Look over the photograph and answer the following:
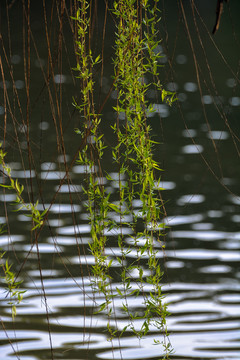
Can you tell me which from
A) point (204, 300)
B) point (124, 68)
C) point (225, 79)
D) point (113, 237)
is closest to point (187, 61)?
point (225, 79)

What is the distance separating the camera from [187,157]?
492 centimetres

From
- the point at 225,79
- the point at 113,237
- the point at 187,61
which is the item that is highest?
the point at 187,61

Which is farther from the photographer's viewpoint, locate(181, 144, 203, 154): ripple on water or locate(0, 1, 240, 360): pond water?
locate(181, 144, 203, 154): ripple on water

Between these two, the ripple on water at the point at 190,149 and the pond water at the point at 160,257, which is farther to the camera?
the ripple on water at the point at 190,149

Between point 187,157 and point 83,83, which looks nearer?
point 83,83

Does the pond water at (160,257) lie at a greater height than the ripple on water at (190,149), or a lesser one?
lesser

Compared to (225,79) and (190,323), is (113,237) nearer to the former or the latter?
(190,323)

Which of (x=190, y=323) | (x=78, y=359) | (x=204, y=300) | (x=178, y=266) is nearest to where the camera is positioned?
(x=78, y=359)

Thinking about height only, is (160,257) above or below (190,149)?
below

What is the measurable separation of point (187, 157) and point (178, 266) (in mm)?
1770

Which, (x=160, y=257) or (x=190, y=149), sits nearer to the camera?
(x=160, y=257)

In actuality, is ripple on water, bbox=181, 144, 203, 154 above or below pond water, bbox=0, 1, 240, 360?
above

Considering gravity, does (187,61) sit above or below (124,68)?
above

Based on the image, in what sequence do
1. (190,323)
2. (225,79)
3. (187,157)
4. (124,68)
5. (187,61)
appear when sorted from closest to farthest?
(124,68), (190,323), (187,157), (225,79), (187,61)
